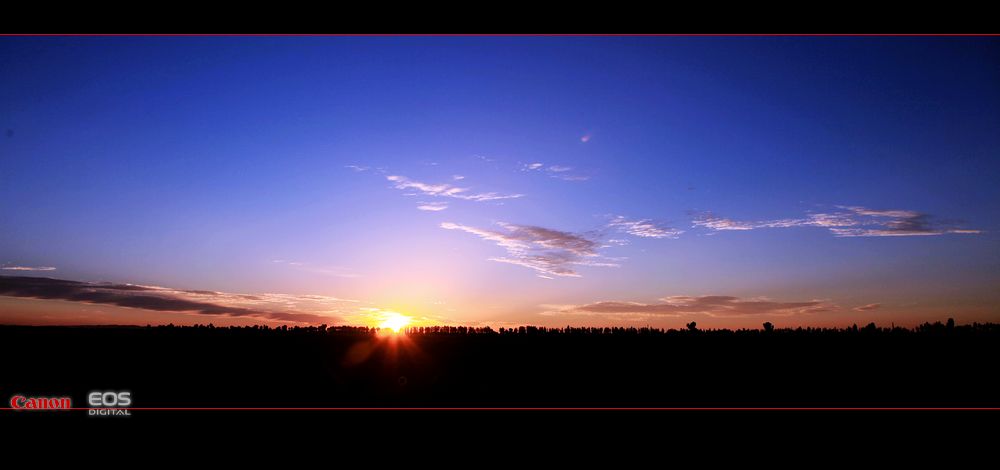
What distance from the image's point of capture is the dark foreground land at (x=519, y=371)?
1377 cm

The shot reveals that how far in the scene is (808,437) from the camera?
28.8 ft

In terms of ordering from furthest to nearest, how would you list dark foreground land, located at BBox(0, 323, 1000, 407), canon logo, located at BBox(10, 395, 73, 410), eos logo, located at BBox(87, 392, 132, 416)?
dark foreground land, located at BBox(0, 323, 1000, 407) < eos logo, located at BBox(87, 392, 132, 416) < canon logo, located at BBox(10, 395, 73, 410)

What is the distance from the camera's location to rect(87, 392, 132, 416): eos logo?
30.5 ft

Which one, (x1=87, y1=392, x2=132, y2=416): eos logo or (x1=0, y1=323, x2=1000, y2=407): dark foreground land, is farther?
(x1=0, y1=323, x2=1000, y2=407): dark foreground land

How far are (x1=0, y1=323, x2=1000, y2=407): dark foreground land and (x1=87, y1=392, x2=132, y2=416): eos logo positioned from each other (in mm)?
485

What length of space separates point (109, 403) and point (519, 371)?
12.0 meters

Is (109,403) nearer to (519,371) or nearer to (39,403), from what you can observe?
(39,403)

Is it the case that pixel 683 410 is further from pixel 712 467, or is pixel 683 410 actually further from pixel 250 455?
pixel 250 455

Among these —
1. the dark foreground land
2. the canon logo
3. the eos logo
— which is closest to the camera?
the canon logo

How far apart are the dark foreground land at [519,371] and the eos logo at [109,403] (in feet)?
1.59
